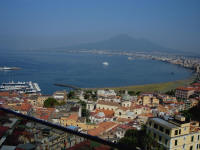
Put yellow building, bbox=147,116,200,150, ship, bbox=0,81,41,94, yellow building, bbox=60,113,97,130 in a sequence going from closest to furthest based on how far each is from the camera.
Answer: yellow building, bbox=147,116,200,150 → yellow building, bbox=60,113,97,130 → ship, bbox=0,81,41,94

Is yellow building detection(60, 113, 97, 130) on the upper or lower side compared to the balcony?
lower

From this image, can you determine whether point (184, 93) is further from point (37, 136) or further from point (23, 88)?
point (37, 136)

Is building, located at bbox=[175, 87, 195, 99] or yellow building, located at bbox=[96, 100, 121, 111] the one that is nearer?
yellow building, located at bbox=[96, 100, 121, 111]

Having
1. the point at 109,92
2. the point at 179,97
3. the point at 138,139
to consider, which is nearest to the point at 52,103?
the point at 109,92

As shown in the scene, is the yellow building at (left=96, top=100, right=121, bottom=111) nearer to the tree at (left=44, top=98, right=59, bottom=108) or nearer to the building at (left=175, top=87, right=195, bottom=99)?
the tree at (left=44, top=98, right=59, bottom=108)

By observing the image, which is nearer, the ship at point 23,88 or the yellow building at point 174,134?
the yellow building at point 174,134

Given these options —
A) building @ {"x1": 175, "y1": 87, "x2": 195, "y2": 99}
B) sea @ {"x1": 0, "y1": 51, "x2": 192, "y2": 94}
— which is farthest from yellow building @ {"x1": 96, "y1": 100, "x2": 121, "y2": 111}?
building @ {"x1": 175, "y1": 87, "x2": 195, "y2": 99}

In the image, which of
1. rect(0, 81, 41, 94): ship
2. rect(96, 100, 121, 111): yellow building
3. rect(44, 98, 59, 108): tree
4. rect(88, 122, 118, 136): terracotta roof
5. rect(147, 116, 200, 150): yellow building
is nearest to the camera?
rect(147, 116, 200, 150): yellow building

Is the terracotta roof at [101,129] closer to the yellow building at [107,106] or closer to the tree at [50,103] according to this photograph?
the yellow building at [107,106]

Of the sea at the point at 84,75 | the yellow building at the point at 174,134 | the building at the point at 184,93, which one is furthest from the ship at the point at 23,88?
the yellow building at the point at 174,134
